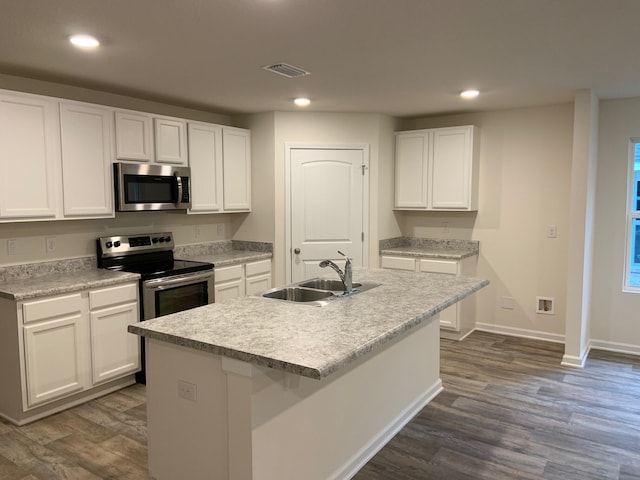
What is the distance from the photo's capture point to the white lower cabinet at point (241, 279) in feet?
14.6

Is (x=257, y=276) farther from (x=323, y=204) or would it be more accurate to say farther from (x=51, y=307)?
(x=51, y=307)

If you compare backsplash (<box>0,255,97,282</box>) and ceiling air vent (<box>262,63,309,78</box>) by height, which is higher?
ceiling air vent (<box>262,63,309,78</box>)

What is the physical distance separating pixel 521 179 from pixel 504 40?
2.52 metres

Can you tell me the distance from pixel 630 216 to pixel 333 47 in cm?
341

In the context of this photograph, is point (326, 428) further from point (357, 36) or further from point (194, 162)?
point (194, 162)

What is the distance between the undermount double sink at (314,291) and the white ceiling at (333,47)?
1.45 meters

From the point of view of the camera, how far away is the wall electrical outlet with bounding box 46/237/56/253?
3698 mm

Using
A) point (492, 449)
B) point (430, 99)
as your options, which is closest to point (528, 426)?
point (492, 449)

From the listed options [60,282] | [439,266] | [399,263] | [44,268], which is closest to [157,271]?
[60,282]

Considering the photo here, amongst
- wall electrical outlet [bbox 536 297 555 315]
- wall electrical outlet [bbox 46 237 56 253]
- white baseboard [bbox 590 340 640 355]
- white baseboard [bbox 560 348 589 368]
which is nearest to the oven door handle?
wall electrical outlet [bbox 46 237 56 253]

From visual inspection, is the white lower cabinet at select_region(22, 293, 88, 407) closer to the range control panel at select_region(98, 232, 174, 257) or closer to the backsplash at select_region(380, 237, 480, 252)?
the range control panel at select_region(98, 232, 174, 257)

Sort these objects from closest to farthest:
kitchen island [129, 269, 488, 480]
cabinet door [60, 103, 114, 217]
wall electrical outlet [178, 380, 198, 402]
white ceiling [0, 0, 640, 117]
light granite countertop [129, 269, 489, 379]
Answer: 1. light granite countertop [129, 269, 489, 379]
2. kitchen island [129, 269, 488, 480]
3. wall electrical outlet [178, 380, 198, 402]
4. white ceiling [0, 0, 640, 117]
5. cabinet door [60, 103, 114, 217]

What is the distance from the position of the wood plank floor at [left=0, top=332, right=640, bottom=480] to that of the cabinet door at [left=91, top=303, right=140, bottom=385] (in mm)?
194

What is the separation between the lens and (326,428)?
236 cm
